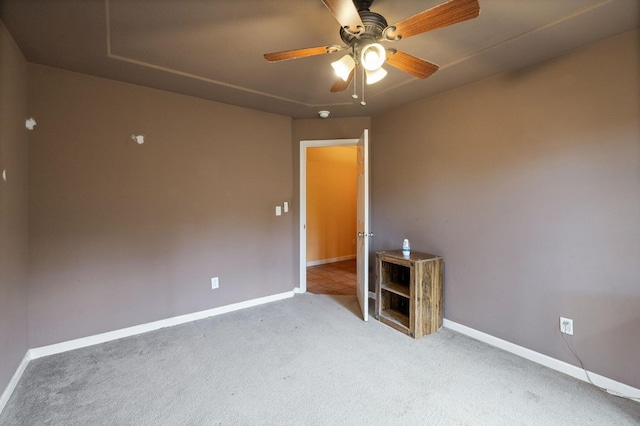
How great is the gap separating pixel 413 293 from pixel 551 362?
1.09 meters

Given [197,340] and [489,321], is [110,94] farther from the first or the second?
[489,321]

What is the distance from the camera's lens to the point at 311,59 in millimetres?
2312

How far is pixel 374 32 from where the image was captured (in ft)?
5.48

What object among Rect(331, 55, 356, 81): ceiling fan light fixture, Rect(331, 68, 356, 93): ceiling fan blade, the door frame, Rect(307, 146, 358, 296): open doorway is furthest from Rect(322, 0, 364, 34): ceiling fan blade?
Rect(307, 146, 358, 296): open doorway

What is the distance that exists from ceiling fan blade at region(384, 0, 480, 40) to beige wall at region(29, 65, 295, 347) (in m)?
2.38

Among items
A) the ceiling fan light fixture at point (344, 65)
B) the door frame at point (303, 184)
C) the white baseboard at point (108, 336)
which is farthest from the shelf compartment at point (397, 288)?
the ceiling fan light fixture at point (344, 65)

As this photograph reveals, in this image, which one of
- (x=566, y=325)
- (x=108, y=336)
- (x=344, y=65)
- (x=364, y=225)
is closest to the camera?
(x=344, y=65)

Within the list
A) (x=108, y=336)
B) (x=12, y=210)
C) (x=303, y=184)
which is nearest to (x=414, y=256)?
(x=303, y=184)

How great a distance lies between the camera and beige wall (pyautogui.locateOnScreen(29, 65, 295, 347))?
2.42 m

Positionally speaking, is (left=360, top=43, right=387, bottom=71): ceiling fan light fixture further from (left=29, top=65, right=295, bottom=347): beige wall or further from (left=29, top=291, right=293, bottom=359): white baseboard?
(left=29, top=291, right=293, bottom=359): white baseboard

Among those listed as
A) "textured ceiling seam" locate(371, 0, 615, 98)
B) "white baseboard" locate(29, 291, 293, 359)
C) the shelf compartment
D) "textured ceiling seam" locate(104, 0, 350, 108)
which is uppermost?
"textured ceiling seam" locate(104, 0, 350, 108)

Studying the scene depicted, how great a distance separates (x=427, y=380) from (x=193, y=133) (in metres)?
3.11

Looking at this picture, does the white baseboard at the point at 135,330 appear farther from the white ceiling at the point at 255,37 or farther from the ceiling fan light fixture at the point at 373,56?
the ceiling fan light fixture at the point at 373,56

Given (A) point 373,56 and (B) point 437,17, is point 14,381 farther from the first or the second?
(B) point 437,17
